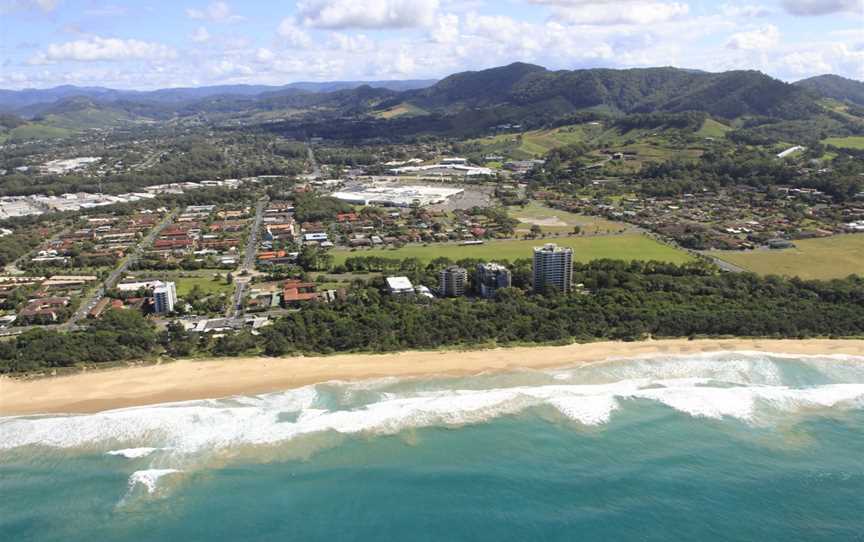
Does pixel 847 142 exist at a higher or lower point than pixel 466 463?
higher

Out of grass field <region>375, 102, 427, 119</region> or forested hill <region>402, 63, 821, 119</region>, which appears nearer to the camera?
forested hill <region>402, 63, 821, 119</region>

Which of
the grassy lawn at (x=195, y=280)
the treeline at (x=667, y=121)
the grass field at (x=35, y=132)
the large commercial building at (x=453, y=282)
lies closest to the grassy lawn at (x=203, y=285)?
the grassy lawn at (x=195, y=280)

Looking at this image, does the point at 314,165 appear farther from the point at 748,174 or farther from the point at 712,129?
the point at 712,129

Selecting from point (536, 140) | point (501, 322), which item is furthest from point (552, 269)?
point (536, 140)

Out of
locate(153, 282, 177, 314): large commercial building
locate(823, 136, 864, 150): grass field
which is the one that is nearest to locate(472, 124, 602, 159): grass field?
locate(823, 136, 864, 150): grass field

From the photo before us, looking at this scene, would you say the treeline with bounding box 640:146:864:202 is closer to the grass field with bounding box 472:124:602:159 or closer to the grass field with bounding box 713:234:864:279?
the grass field with bounding box 713:234:864:279

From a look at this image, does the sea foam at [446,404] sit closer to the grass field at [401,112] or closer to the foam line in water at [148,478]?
the foam line in water at [148,478]
